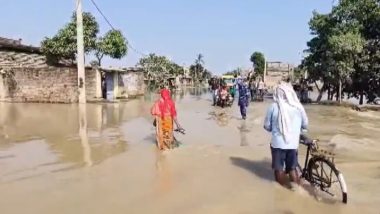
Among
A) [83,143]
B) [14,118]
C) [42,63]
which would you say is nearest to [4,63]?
[42,63]

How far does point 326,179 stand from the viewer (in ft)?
22.5

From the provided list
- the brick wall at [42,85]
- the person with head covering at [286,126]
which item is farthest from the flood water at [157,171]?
the brick wall at [42,85]

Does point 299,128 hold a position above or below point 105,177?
above

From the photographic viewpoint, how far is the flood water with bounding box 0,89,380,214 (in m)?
6.55

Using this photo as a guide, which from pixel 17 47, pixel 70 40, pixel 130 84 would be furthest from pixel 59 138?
pixel 130 84

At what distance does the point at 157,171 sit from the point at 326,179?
3114 mm

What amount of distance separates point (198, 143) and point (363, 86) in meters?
22.1

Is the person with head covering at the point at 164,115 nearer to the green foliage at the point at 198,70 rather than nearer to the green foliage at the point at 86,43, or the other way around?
the green foliage at the point at 86,43

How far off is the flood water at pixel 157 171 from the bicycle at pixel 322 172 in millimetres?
246

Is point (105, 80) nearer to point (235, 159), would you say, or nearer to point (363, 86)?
point (363, 86)

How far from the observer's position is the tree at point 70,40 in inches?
1257

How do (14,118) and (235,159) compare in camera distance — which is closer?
(235,159)

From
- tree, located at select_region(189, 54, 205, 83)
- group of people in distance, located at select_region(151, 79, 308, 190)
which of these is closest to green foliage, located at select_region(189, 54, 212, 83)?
tree, located at select_region(189, 54, 205, 83)

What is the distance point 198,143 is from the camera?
12133 millimetres
